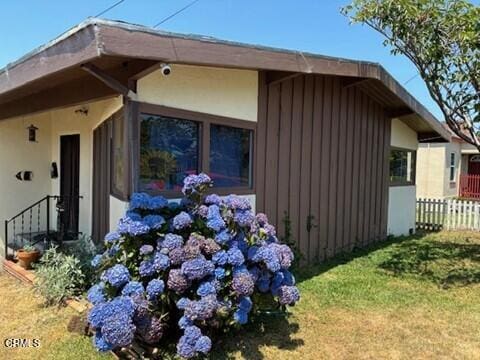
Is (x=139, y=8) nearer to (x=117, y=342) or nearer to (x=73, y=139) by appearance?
(x=73, y=139)

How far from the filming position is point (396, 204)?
1077 centimetres

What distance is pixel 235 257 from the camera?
358cm

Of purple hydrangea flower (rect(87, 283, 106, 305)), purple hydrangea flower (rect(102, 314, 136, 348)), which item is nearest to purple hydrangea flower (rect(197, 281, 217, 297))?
purple hydrangea flower (rect(102, 314, 136, 348))

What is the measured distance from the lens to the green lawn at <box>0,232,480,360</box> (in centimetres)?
383

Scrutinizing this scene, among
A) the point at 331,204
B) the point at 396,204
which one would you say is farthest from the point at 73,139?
the point at 396,204

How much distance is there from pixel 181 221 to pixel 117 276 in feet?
2.28

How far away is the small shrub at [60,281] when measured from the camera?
4.78m

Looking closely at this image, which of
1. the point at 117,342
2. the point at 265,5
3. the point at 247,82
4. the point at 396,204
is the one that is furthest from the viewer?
the point at 265,5

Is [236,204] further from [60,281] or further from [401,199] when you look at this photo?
[401,199]

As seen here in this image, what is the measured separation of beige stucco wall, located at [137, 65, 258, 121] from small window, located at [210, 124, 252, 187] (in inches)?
9.2

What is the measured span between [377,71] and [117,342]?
610 centimetres

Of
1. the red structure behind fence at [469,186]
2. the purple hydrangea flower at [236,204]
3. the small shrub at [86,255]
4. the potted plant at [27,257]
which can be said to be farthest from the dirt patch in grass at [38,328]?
the red structure behind fence at [469,186]

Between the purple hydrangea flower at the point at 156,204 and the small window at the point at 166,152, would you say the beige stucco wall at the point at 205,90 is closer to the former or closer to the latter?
the small window at the point at 166,152

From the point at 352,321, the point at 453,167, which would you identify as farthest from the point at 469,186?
the point at 352,321
